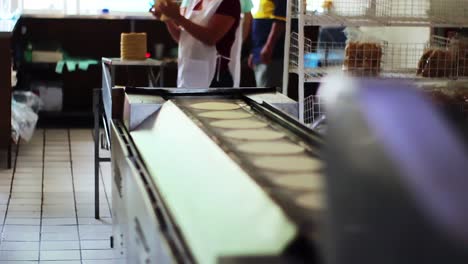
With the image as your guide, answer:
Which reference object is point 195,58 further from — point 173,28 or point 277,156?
point 277,156

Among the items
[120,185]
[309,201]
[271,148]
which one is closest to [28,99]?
[120,185]

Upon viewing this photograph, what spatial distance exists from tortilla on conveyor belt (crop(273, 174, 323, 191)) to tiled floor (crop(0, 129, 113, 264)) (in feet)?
6.60

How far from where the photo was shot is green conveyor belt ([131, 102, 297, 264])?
135cm

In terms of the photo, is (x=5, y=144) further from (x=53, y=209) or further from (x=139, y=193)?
(x=139, y=193)

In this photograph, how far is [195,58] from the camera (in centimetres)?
394

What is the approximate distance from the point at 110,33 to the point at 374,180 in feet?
20.9

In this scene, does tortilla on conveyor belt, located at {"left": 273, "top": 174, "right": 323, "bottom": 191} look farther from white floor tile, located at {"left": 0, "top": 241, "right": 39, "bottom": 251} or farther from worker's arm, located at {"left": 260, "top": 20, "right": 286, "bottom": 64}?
worker's arm, located at {"left": 260, "top": 20, "right": 286, "bottom": 64}

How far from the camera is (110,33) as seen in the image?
7207mm

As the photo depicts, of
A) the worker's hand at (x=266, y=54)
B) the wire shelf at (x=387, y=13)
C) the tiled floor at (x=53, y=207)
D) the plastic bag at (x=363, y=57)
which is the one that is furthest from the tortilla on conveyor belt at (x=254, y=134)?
the worker's hand at (x=266, y=54)

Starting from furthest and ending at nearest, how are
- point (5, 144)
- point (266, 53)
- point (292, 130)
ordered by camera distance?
point (266, 53)
point (5, 144)
point (292, 130)

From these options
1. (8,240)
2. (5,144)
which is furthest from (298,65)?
(5,144)

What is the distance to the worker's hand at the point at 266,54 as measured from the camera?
582cm

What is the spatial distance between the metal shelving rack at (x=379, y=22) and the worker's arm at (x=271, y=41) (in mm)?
1131

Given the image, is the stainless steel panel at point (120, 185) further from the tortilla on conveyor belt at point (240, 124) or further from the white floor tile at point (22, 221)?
the white floor tile at point (22, 221)
